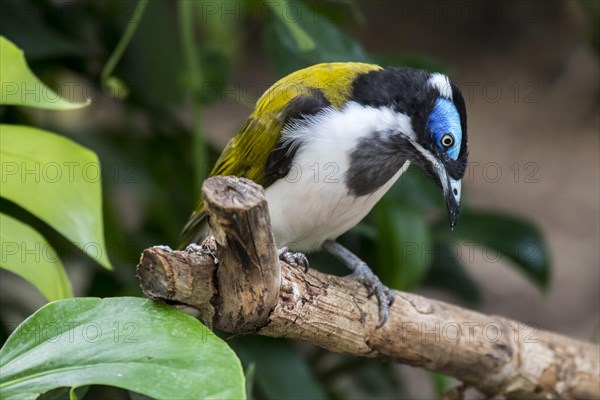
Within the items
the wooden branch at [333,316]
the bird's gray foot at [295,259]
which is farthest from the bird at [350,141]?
the bird's gray foot at [295,259]

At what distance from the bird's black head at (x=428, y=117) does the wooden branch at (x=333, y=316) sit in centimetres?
29

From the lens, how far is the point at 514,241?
3.01 metres

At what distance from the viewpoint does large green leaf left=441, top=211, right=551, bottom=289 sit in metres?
3.00

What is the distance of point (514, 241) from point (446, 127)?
1.09m

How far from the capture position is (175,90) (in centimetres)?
288

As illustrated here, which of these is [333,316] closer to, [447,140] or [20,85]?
[447,140]

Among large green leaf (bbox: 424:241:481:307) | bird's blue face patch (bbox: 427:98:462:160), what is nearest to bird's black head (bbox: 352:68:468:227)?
bird's blue face patch (bbox: 427:98:462:160)

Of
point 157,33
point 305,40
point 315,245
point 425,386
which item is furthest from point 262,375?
point 425,386

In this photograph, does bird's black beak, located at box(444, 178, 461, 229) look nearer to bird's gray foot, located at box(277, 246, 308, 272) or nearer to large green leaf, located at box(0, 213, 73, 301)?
bird's gray foot, located at box(277, 246, 308, 272)

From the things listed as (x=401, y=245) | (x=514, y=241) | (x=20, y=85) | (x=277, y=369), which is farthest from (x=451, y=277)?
(x=20, y=85)

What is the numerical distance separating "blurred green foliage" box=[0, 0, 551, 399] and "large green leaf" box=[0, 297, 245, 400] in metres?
0.92

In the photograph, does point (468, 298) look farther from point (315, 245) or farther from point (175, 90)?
point (175, 90)

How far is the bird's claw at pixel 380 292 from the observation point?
2.02 m

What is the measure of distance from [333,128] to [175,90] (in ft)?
3.02
